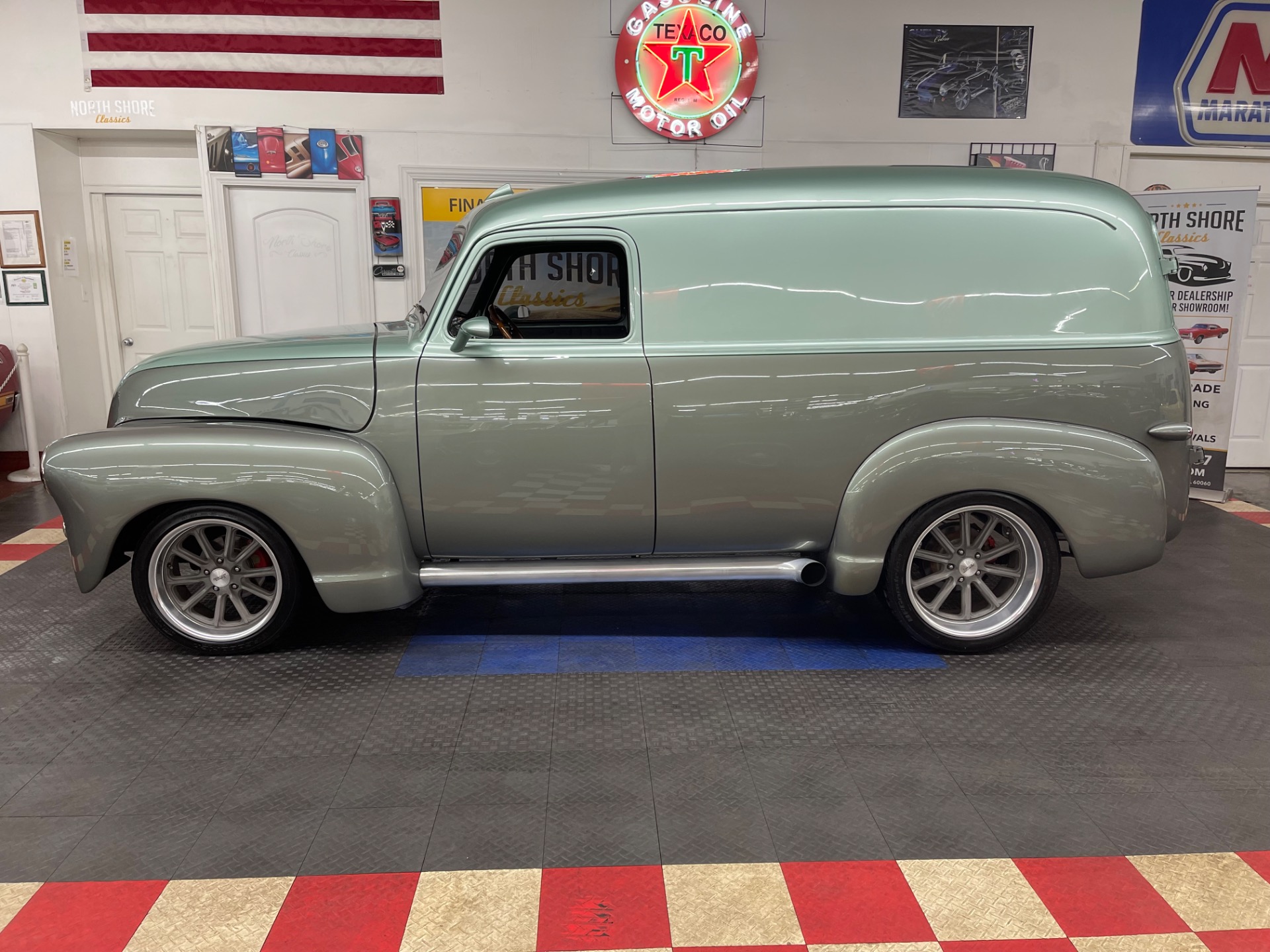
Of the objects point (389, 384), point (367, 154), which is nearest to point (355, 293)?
point (367, 154)

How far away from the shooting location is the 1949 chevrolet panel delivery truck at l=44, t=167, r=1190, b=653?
356cm

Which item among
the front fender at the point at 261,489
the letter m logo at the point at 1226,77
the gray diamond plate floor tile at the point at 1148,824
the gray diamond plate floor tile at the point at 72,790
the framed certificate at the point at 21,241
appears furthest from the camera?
the letter m logo at the point at 1226,77

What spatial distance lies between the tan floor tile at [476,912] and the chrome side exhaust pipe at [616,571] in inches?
55.3

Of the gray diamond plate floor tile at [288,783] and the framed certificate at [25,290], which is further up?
the framed certificate at [25,290]

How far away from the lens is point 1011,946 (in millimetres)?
2158

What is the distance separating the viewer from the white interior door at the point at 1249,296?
23.6ft

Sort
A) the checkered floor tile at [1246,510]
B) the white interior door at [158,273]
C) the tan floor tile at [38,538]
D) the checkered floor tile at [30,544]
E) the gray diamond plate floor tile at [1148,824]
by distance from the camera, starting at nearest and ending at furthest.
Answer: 1. the gray diamond plate floor tile at [1148,824]
2. the checkered floor tile at [30,544]
3. the tan floor tile at [38,538]
4. the checkered floor tile at [1246,510]
5. the white interior door at [158,273]

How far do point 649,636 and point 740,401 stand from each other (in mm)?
1194

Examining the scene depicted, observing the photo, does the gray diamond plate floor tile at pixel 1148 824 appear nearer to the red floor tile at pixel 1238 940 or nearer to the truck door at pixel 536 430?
the red floor tile at pixel 1238 940

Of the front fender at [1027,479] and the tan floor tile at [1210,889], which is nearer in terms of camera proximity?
the tan floor tile at [1210,889]

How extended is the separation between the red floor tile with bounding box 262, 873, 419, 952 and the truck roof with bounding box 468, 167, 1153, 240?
8.32ft

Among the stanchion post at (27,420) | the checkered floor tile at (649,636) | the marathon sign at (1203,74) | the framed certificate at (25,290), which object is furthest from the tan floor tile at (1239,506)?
the framed certificate at (25,290)

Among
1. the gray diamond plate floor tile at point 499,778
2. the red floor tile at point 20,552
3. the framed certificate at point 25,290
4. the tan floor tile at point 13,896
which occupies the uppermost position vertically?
the framed certificate at point 25,290

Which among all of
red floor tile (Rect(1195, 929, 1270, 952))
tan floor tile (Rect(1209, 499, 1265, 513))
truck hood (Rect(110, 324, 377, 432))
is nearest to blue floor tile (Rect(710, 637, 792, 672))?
red floor tile (Rect(1195, 929, 1270, 952))
